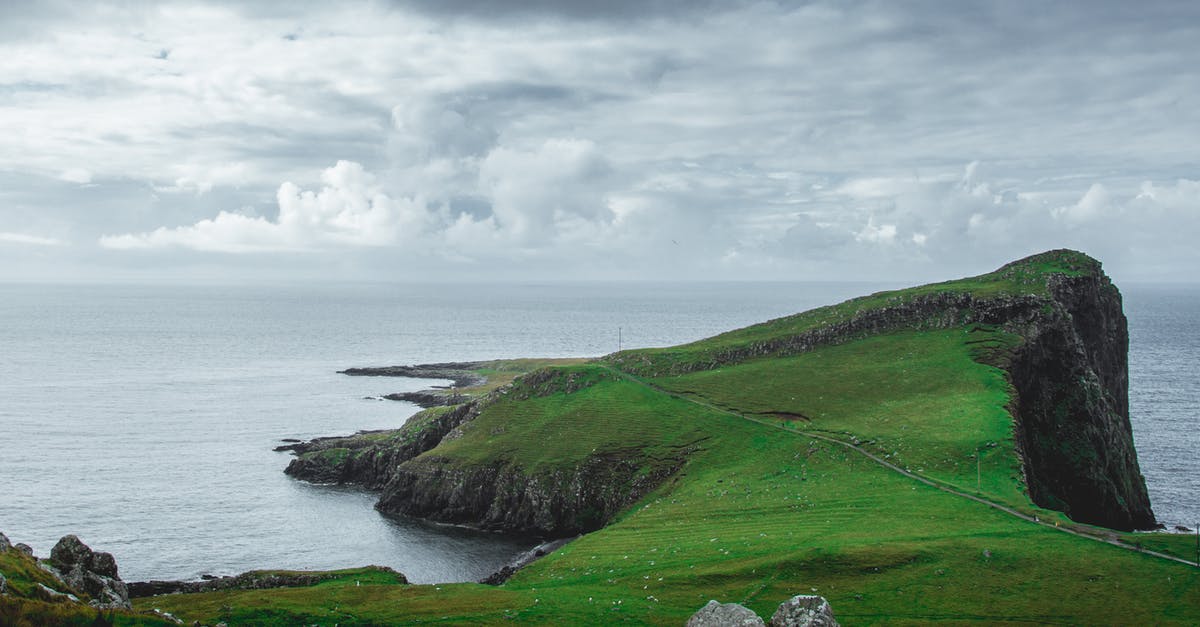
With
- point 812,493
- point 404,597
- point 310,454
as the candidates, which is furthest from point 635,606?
point 310,454

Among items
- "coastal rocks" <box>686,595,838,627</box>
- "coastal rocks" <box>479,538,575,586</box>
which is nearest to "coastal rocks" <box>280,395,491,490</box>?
"coastal rocks" <box>479,538,575,586</box>

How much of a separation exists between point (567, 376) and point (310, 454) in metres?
39.6

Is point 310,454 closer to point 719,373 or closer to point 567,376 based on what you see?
point 567,376

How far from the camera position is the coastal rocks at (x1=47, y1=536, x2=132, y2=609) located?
46.7 metres

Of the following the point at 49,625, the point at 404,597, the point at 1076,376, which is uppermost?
the point at 1076,376

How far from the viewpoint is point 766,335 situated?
135 metres

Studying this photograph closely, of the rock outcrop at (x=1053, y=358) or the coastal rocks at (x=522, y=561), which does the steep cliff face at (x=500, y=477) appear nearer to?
the coastal rocks at (x=522, y=561)

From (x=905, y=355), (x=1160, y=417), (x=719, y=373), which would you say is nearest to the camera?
(x=905, y=355)

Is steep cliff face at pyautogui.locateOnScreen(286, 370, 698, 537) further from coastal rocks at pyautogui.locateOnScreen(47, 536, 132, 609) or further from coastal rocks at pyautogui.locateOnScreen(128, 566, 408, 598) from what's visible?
coastal rocks at pyautogui.locateOnScreen(47, 536, 132, 609)

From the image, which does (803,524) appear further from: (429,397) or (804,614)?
(429,397)

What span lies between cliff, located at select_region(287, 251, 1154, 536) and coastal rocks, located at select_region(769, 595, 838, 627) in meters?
51.5

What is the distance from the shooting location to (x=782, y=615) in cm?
3756

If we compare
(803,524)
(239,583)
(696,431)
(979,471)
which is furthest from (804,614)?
(696,431)

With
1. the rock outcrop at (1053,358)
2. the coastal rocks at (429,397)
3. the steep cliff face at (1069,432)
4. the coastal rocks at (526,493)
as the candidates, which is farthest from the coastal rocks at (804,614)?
the coastal rocks at (429,397)
